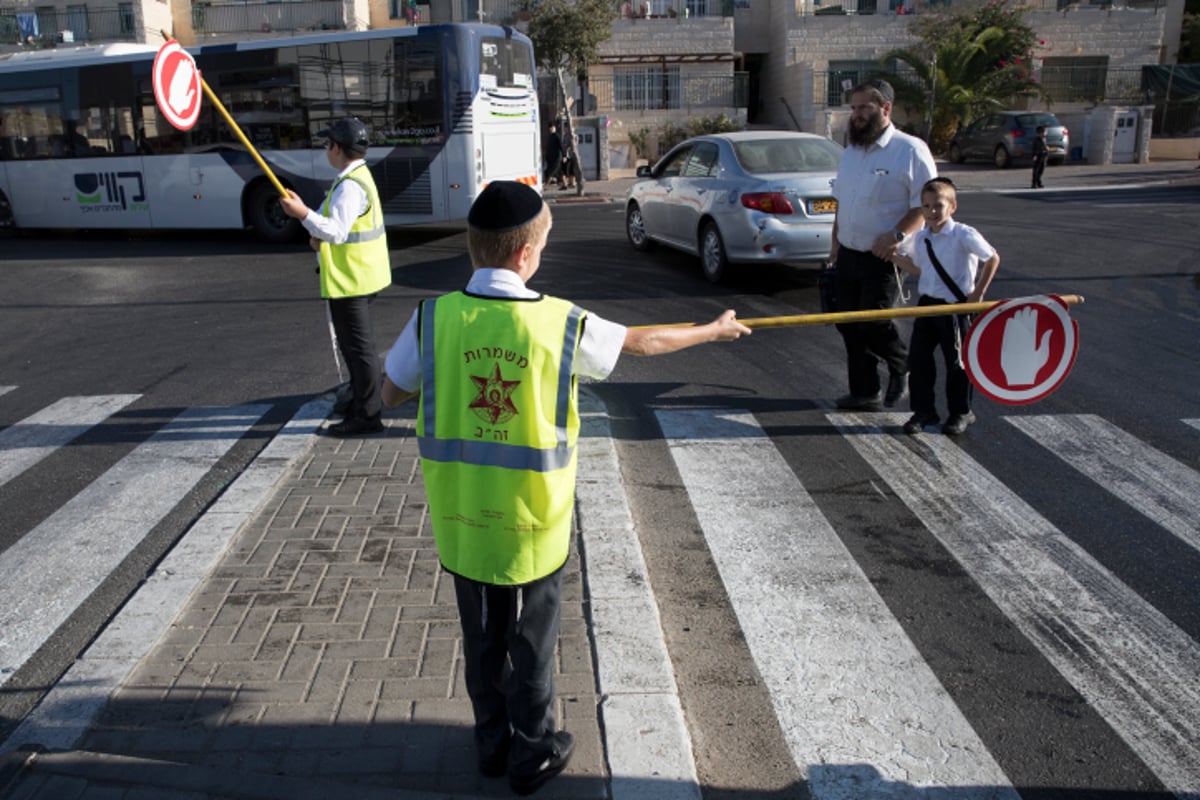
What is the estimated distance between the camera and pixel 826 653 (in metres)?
3.85

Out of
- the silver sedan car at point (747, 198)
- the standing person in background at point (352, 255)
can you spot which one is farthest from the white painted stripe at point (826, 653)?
the silver sedan car at point (747, 198)

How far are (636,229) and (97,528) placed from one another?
996cm

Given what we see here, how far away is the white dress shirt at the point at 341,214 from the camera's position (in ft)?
18.5

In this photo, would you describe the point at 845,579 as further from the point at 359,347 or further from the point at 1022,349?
the point at 359,347

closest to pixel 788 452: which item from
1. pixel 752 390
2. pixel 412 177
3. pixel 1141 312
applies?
pixel 752 390

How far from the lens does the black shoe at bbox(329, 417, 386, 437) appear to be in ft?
20.6

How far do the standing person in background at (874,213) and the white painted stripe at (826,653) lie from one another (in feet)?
4.41

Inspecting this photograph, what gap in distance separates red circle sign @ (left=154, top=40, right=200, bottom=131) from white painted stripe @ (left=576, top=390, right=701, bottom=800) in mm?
3210

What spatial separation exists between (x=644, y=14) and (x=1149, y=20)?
1857 centimetres

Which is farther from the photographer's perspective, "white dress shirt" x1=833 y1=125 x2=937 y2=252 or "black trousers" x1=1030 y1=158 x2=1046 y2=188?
"black trousers" x1=1030 y1=158 x2=1046 y2=188

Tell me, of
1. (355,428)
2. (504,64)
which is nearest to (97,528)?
(355,428)

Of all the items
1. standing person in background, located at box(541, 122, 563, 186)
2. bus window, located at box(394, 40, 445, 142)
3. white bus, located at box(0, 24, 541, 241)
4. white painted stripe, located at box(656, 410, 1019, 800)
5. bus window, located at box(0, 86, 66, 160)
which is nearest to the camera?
white painted stripe, located at box(656, 410, 1019, 800)

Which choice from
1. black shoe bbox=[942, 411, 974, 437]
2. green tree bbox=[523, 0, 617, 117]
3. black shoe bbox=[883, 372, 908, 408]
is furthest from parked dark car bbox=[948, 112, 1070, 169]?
black shoe bbox=[942, 411, 974, 437]

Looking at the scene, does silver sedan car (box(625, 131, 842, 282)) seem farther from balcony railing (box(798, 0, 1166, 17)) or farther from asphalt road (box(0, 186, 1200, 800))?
balcony railing (box(798, 0, 1166, 17))
